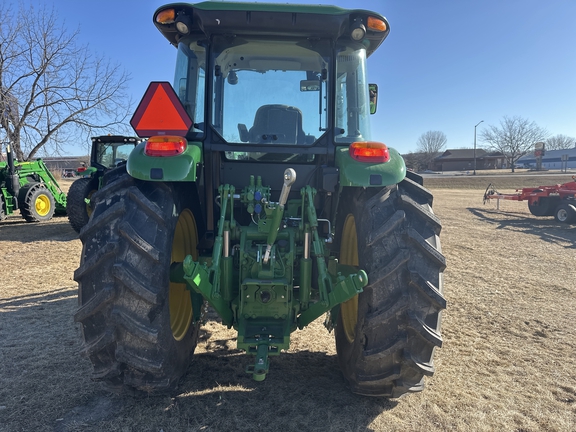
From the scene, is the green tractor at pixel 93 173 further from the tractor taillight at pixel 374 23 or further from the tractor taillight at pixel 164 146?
the tractor taillight at pixel 374 23

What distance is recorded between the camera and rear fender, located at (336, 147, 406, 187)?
99.0 inches

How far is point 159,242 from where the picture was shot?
2330mm

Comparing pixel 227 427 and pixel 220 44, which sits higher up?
pixel 220 44

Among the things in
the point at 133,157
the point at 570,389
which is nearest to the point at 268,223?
the point at 133,157

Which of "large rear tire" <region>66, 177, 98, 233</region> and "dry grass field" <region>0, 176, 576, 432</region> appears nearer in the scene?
"dry grass field" <region>0, 176, 576, 432</region>

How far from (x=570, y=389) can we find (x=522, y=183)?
3088 centimetres

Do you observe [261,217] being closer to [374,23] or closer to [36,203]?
[374,23]

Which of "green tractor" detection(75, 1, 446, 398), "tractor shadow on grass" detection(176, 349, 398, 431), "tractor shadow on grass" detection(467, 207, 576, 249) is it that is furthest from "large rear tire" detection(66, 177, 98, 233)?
"tractor shadow on grass" detection(467, 207, 576, 249)

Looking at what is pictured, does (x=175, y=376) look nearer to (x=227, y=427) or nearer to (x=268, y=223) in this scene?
(x=227, y=427)

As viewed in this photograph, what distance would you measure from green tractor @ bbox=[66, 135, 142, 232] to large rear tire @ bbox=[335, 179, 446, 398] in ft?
24.0

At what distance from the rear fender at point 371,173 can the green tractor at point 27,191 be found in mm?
10122

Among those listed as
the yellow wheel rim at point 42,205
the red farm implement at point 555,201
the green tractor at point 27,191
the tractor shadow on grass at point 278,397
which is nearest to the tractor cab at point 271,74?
the tractor shadow on grass at point 278,397

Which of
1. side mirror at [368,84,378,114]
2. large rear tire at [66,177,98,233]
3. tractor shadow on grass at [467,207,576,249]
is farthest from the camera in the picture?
tractor shadow on grass at [467,207,576,249]

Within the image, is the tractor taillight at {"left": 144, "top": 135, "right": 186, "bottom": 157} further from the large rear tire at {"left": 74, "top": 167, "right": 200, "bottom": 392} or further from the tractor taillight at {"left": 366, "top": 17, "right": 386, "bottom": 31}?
the tractor taillight at {"left": 366, "top": 17, "right": 386, "bottom": 31}
